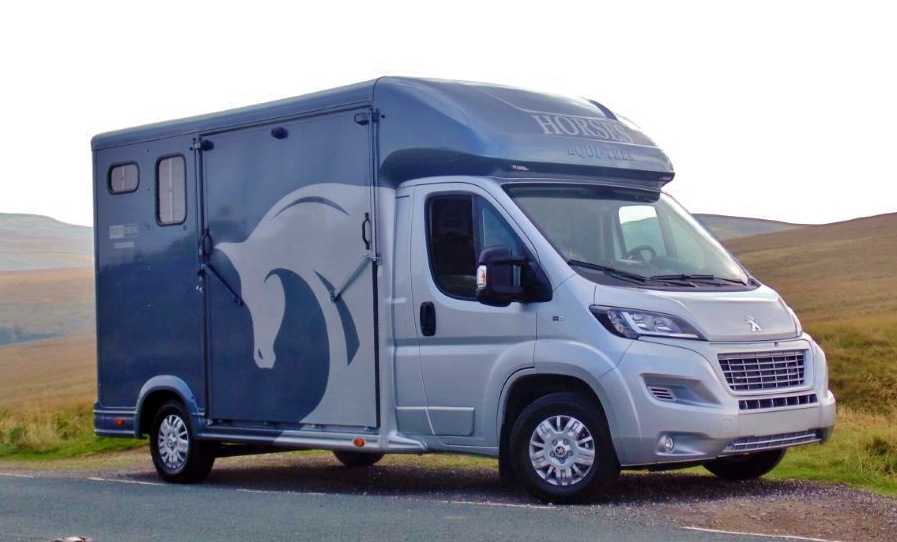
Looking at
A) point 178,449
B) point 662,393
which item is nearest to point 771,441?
point 662,393

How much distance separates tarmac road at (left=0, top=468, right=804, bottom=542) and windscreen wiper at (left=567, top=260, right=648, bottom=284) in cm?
160

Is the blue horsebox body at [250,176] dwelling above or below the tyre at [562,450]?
above

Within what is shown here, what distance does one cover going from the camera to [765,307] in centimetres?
1057

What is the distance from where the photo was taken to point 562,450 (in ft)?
33.3

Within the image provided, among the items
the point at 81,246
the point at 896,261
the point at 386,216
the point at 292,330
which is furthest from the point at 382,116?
the point at 81,246

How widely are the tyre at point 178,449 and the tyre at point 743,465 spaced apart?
15.0 ft

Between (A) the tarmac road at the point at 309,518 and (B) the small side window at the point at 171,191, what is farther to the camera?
(B) the small side window at the point at 171,191

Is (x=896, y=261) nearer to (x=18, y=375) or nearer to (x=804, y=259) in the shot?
(x=804, y=259)

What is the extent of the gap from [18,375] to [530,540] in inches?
2231

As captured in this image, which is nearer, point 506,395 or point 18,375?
point 506,395

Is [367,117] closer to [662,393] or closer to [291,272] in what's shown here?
[291,272]

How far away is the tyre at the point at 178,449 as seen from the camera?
13242mm

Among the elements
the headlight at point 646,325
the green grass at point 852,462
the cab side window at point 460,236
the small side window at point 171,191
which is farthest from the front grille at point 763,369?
→ the small side window at point 171,191

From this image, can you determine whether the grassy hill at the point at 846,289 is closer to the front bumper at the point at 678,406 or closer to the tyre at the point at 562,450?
the front bumper at the point at 678,406
